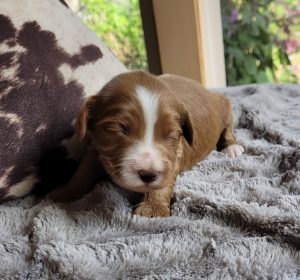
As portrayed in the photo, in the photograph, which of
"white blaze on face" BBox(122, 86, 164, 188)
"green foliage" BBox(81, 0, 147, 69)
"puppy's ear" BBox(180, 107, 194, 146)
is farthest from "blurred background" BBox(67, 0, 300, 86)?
"white blaze on face" BBox(122, 86, 164, 188)

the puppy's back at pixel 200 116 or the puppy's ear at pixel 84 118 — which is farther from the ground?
the puppy's ear at pixel 84 118

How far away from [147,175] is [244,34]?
2311mm

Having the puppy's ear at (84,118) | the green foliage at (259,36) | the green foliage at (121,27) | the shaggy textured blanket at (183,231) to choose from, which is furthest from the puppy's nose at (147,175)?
the green foliage at (259,36)

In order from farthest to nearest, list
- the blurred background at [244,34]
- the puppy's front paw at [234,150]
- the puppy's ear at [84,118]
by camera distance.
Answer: the blurred background at [244,34] → the puppy's front paw at [234,150] → the puppy's ear at [84,118]

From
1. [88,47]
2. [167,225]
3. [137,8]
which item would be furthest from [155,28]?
[167,225]

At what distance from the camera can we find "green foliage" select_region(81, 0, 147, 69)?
10.9 ft

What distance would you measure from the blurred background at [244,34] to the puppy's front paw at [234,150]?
1.57 m

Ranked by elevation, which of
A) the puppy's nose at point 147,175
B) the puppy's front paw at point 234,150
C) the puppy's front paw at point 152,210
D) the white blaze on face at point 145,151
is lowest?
the puppy's front paw at point 234,150

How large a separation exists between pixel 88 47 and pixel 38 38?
0.84 feet

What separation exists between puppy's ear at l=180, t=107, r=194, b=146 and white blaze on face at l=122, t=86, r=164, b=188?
0.47ft

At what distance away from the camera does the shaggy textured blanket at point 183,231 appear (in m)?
1.10

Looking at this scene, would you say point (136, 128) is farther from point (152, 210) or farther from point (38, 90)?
point (38, 90)

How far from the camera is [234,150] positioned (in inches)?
75.3

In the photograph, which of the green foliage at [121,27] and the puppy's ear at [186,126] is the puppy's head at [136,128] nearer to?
the puppy's ear at [186,126]
